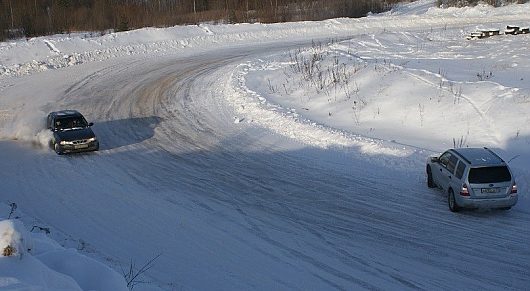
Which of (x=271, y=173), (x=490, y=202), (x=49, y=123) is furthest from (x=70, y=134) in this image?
(x=490, y=202)

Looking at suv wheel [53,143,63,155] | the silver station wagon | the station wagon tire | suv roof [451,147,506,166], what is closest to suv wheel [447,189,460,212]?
the silver station wagon

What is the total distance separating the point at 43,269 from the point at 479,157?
11453 mm

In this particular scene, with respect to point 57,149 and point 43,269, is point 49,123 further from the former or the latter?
point 43,269

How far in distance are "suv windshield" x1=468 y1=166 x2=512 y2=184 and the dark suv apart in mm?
12881

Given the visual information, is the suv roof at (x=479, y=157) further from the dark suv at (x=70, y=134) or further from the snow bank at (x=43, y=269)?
the dark suv at (x=70, y=134)

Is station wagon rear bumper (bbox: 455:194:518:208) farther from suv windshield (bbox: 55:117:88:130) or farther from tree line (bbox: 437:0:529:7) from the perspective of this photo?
tree line (bbox: 437:0:529:7)

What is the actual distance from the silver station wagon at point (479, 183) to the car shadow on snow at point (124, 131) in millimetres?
12191

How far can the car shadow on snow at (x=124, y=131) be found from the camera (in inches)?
871

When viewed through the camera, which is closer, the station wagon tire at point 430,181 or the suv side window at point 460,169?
the suv side window at point 460,169

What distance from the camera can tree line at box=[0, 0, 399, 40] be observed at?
192 ft

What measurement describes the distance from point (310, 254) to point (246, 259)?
1.36m

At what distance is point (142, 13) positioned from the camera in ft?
224

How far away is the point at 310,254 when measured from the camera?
12.3m

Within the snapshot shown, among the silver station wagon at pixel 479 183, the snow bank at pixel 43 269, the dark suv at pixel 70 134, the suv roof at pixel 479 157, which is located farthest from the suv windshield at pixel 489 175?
the dark suv at pixel 70 134
